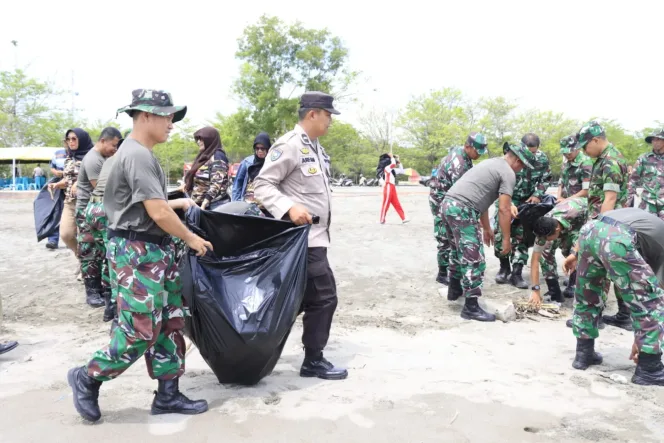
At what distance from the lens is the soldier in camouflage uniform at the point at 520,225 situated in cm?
623

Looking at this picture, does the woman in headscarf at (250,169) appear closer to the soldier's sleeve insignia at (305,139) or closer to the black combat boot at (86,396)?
the soldier's sleeve insignia at (305,139)

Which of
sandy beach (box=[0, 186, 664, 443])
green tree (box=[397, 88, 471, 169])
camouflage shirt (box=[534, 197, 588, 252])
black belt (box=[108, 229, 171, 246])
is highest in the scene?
green tree (box=[397, 88, 471, 169])

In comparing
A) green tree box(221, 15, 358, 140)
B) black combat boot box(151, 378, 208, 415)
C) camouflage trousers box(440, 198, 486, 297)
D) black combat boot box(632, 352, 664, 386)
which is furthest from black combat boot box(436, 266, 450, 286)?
green tree box(221, 15, 358, 140)

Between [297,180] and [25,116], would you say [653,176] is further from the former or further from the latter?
[25,116]

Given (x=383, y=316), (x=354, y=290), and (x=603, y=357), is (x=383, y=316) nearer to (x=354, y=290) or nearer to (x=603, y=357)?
(x=354, y=290)

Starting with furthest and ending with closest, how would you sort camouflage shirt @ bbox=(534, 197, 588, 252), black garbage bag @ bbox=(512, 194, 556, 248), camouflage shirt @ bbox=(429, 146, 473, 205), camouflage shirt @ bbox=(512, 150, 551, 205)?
camouflage shirt @ bbox=(512, 150, 551, 205), camouflage shirt @ bbox=(429, 146, 473, 205), black garbage bag @ bbox=(512, 194, 556, 248), camouflage shirt @ bbox=(534, 197, 588, 252)

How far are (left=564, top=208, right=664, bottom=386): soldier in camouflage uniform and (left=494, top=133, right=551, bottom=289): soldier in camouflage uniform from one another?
2.61 metres

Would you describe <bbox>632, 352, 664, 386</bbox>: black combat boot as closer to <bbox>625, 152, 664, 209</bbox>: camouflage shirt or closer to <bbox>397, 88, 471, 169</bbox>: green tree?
<bbox>625, 152, 664, 209</bbox>: camouflage shirt

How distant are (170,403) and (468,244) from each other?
3140 millimetres

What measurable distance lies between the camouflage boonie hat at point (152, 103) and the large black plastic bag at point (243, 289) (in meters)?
0.61

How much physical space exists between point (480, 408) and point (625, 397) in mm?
958

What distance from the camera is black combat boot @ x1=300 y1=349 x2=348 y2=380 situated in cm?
340

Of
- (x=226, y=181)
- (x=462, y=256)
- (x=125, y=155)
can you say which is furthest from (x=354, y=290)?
(x=125, y=155)

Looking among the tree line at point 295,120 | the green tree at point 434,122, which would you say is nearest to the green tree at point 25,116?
the tree line at point 295,120
